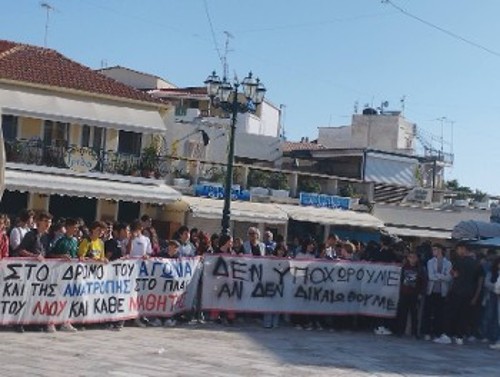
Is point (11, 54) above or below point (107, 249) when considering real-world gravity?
above

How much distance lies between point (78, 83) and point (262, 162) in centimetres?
1383

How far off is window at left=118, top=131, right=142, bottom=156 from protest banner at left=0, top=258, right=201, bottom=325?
2054 cm

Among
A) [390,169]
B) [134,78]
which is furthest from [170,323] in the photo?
[134,78]

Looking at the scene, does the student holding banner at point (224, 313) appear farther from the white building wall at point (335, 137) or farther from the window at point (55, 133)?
the white building wall at point (335, 137)

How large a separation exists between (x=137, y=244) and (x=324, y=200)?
2417 centimetres

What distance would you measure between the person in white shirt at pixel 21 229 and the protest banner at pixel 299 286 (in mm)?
3509

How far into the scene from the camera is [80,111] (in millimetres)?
34594

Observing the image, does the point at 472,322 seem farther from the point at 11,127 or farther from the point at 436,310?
the point at 11,127

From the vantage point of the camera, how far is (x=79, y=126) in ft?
116

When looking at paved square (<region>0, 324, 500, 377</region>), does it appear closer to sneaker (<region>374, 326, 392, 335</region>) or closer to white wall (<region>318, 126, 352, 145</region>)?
sneaker (<region>374, 326, 392, 335</region>)

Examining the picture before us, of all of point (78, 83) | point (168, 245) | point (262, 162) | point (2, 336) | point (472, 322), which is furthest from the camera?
point (262, 162)

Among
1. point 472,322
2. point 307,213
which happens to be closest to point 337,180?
point 307,213

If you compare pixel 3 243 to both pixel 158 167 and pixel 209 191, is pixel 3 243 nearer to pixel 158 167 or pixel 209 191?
pixel 209 191

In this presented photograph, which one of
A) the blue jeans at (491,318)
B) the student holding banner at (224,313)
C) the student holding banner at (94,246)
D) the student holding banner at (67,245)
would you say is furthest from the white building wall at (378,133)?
the student holding banner at (67,245)
